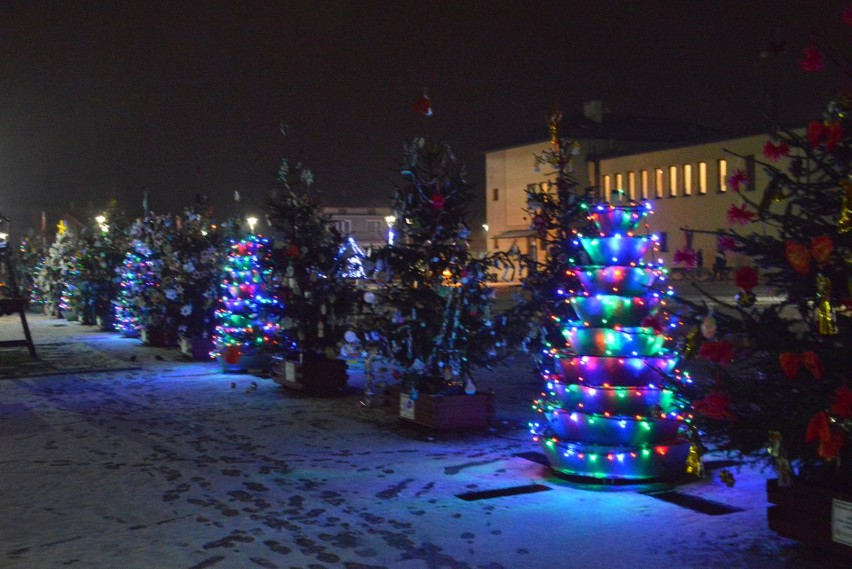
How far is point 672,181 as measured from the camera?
175ft

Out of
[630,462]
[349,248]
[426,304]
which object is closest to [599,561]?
[630,462]

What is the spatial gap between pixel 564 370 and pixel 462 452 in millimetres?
1889

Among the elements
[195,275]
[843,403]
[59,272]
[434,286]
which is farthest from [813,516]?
[59,272]

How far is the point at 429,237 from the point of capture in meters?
11.6

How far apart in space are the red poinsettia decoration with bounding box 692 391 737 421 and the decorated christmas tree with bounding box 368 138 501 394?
5263 mm

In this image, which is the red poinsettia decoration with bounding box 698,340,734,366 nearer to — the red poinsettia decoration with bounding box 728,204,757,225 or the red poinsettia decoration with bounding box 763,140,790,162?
the red poinsettia decoration with bounding box 728,204,757,225

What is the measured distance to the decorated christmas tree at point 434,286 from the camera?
11.3 m

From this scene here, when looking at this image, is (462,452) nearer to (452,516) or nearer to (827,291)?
(452,516)

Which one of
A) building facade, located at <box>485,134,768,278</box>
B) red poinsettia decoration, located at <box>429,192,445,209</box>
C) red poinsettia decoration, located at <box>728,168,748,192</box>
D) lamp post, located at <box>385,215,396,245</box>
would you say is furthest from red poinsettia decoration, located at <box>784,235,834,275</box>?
building facade, located at <box>485,134,768,278</box>

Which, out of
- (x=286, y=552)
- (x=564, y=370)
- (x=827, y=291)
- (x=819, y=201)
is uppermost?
(x=819, y=201)

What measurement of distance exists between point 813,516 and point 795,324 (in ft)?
4.19

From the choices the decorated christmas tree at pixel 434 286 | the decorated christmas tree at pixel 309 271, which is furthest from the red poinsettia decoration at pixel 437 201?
the decorated christmas tree at pixel 309 271

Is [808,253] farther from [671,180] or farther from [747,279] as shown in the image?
[671,180]

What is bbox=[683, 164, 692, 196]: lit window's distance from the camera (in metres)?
51.9
